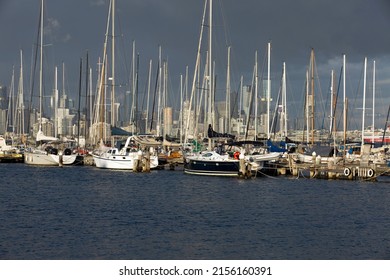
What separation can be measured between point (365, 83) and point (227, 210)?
39.6 metres

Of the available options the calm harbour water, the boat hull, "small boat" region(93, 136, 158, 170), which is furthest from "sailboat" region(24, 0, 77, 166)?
the calm harbour water

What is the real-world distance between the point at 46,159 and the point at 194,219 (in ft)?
171

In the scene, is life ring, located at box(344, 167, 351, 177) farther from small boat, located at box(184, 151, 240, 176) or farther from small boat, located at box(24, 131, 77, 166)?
small boat, located at box(24, 131, 77, 166)

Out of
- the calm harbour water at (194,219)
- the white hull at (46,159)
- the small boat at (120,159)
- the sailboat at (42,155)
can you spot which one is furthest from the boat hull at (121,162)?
the sailboat at (42,155)

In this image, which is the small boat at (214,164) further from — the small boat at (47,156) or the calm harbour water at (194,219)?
the small boat at (47,156)

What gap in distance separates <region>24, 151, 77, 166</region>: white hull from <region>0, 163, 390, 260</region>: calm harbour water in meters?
21.8

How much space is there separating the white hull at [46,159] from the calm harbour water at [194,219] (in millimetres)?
21781

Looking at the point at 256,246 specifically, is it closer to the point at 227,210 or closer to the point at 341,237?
the point at 341,237

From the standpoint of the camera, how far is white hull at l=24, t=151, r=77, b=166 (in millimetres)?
87562

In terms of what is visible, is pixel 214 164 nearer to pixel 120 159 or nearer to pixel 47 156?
pixel 120 159

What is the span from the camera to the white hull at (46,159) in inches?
3447

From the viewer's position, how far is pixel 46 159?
88.4 meters

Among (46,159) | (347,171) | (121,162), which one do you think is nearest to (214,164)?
(347,171)
